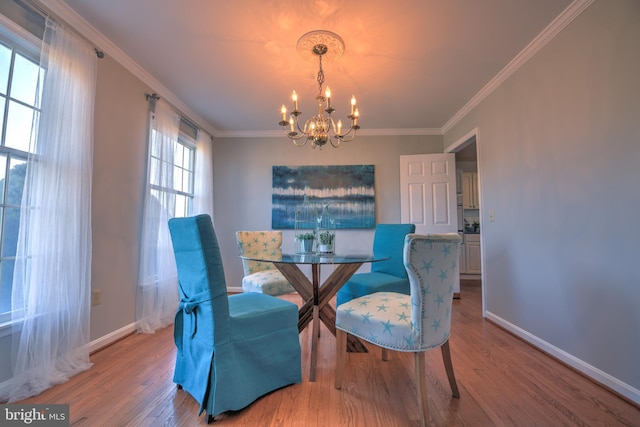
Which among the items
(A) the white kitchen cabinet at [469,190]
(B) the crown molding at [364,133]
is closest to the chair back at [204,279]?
(B) the crown molding at [364,133]

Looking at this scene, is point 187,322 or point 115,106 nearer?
point 187,322

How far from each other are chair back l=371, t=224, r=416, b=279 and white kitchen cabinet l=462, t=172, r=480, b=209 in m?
3.26

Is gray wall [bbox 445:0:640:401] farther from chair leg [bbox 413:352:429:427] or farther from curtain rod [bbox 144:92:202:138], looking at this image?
curtain rod [bbox 144:92:202:138]

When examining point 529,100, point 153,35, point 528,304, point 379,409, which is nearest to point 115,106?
point 153,35

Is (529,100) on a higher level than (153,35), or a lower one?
lower

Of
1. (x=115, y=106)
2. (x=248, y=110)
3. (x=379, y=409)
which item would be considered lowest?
(x=379, y=409)

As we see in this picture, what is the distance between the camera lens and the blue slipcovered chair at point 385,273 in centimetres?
218

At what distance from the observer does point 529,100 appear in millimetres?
2252

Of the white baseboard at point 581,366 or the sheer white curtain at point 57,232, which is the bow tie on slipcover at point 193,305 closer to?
the sheer white curtain at point 57,232

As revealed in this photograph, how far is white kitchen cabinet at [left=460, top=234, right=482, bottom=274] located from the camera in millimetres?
4797

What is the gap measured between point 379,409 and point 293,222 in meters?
2.84

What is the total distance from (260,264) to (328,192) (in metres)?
1.64

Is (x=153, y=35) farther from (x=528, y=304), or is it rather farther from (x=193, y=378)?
(x=528, y=304)

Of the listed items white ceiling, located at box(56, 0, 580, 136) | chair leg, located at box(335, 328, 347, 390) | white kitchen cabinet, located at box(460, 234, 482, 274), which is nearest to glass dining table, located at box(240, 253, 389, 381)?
chair leg, located at box(335, 328, 347, 390)
